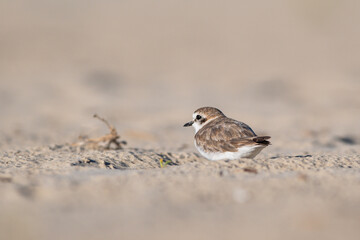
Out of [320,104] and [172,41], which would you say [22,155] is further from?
[172,41]

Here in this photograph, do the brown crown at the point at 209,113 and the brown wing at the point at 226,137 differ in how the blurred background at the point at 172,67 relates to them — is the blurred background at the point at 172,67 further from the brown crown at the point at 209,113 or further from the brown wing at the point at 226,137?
the brown wing at the point at 226,137

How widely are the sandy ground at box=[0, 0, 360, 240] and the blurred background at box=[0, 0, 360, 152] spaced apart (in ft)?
0.24

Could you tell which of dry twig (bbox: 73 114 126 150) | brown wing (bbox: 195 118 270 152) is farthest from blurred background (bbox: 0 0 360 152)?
brown wing (bbox: 195 118 270 152)

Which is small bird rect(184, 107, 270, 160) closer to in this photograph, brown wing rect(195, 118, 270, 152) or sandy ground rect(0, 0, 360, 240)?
brown wing rect(195, 118, 270, 152)

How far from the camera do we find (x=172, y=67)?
65.0 ft

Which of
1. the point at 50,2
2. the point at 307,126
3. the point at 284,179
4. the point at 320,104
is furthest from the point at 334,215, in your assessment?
the point at 50,2

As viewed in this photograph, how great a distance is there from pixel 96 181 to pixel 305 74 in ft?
48.1

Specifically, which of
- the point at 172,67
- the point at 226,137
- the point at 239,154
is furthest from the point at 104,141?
the point at 172,67

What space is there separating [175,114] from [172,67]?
286 inches

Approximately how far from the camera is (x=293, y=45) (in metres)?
23.3

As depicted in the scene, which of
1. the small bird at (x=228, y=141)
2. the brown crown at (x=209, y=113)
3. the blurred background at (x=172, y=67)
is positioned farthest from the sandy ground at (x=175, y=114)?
the brown crown at (x=209, y=113)

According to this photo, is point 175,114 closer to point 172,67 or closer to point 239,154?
point 239,154

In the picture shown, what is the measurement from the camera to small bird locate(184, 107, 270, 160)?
221 inches

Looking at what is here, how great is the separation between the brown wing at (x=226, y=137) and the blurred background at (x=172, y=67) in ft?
7.26
